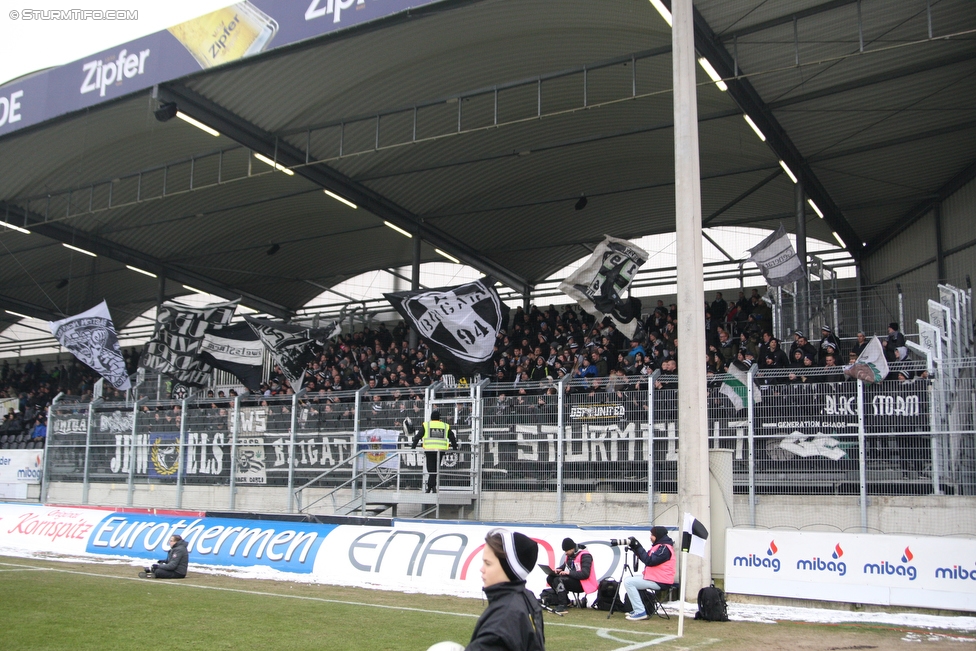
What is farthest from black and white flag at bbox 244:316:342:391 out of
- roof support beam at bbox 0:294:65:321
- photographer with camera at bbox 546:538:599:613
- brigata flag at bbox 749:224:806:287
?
roof support beam at bbox 0:294:65:321

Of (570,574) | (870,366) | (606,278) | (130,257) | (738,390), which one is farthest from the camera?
(130,257)

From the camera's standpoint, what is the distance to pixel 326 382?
29.1 m

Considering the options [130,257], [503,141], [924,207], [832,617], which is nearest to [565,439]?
[832,617]

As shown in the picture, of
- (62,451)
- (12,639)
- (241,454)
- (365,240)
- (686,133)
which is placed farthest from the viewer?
(365,240)

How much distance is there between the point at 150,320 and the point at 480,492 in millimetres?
31667

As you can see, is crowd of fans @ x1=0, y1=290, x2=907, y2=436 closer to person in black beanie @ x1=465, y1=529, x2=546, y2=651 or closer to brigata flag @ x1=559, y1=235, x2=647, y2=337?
brigata flag @ x1=559, y1=235, x2=647, y2=337

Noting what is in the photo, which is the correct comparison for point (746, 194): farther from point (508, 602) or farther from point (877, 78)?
point (508, 602)

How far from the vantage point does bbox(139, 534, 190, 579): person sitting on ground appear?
15.9 meters

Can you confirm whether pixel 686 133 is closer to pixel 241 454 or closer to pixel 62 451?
pixel 241 454

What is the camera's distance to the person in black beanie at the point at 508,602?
409cm

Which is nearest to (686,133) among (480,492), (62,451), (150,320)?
(480,492)

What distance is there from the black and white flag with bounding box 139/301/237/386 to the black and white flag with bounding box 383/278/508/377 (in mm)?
9424

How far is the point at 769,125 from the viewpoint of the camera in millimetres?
23266

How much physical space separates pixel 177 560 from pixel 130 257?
76.4 feet
